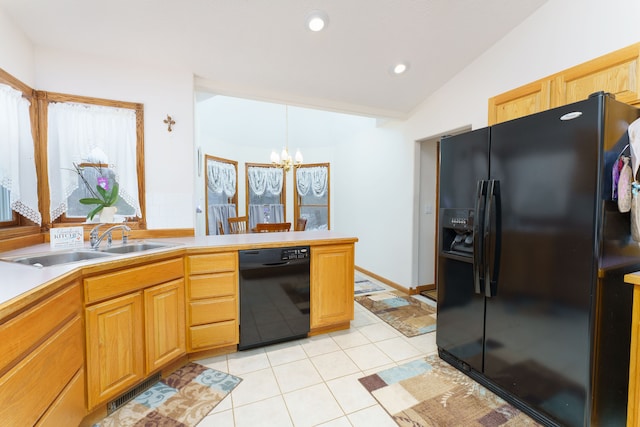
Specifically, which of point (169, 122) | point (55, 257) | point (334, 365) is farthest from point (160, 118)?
point (334, 365)

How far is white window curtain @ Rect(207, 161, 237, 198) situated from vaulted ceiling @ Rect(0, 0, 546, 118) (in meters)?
2.47

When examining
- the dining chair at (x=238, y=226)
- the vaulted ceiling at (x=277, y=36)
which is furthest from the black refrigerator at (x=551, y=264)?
the dining chair at (x=238, y=226)

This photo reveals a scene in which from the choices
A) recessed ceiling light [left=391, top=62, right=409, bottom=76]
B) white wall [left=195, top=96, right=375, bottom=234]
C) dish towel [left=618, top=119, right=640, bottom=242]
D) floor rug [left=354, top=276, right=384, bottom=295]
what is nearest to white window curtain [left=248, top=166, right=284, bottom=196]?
white wall [left=195, top=96, right=375, bottom=234]

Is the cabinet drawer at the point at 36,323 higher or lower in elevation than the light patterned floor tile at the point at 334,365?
higher

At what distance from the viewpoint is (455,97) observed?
2.85 m

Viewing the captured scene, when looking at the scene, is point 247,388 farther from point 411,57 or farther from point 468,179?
point 411,57

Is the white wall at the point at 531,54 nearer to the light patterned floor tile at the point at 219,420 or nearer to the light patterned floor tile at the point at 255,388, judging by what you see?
the light patterned floor tile at the point at 255,388

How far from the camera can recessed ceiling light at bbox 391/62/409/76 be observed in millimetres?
2607

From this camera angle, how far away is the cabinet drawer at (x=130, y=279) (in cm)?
147

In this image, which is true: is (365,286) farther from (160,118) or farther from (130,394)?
(160,118)

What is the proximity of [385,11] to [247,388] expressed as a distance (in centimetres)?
289

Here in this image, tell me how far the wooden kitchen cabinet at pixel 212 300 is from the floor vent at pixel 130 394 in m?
0.28

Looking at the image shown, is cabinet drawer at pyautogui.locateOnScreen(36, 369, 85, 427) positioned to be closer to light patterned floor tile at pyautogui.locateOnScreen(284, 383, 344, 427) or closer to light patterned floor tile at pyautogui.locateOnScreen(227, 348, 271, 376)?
light patterned floor tile at pyautogui.locateOnScreen(227, 348, 271, 376)

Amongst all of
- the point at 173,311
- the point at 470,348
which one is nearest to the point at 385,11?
the point at 470,348
